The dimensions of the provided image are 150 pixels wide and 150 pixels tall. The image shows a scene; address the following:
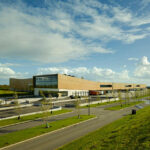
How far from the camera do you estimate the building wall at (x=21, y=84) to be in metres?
104

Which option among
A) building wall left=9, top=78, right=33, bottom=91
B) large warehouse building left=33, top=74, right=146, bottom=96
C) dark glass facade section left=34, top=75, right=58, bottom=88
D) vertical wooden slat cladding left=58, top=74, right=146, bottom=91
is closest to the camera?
large warehouse building left=33, top=74, right=146, bottom=96

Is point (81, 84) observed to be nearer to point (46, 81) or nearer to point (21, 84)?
point (46, 81)

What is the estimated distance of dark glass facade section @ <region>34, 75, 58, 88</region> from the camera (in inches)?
3003

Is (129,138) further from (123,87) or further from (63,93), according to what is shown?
(123,87)

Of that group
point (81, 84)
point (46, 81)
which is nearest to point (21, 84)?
point (46, 81)

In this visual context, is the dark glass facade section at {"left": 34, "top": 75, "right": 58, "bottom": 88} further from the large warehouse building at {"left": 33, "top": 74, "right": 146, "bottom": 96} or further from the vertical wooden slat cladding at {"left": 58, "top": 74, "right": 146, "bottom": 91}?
the vertical wooden slat cladding at {"left": 58, "top": 74, "right": 146, "bottom": 91}

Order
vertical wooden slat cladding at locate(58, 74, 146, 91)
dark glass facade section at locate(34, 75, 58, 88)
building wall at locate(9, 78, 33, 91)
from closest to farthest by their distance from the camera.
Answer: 1. dark glass facade section at locate(34, 75, 58, 88)
2. vertical wooden slat cladding at locate(58, 74, 146, 91)
3. building wall at locate(9, 78, 33, 91)

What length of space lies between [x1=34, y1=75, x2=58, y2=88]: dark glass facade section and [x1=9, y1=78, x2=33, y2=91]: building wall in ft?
64.7

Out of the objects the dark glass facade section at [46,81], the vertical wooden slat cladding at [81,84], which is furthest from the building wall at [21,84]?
the vertical wooden slat cladding at [81,84]

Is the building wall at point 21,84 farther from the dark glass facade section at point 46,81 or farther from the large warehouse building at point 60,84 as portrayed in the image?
the large warehouse building at point 60,84

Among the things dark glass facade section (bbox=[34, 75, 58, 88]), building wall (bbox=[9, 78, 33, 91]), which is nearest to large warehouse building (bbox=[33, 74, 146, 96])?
dark glass facade section (bbox=[34, 75, 58, 88])

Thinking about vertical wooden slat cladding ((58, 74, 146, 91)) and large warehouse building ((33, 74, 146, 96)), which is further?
vertical wooden slat cladding ((58, 74, 146, 91))

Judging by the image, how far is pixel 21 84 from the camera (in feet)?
361

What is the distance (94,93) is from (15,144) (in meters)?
77.6
